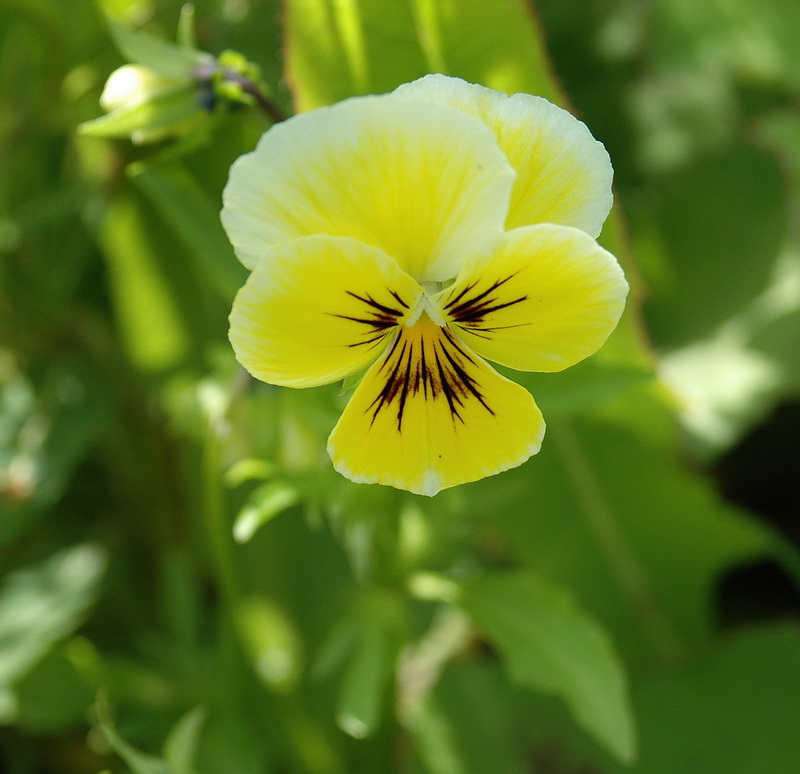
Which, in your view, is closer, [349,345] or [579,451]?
[349,345]

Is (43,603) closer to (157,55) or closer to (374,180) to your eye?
(157,55)

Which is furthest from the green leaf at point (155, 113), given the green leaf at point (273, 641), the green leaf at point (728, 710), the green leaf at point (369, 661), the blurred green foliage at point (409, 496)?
the green leaf at point (728, 710)

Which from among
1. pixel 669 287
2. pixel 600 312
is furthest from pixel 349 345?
pixel 669 287

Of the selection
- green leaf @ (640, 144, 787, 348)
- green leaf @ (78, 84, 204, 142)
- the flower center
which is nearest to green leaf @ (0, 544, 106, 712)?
green leaf @ (78, 84, 204, 142)

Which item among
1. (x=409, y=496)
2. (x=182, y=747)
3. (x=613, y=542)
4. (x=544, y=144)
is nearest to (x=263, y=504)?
(x=409, y=496)

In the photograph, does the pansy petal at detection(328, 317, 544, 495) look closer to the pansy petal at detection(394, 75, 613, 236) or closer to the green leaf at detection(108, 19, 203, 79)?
the pansy petal at detection(394, 75, 613, 236)

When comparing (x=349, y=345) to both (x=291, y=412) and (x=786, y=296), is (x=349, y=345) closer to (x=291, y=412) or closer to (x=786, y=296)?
(x=291, y=412)
